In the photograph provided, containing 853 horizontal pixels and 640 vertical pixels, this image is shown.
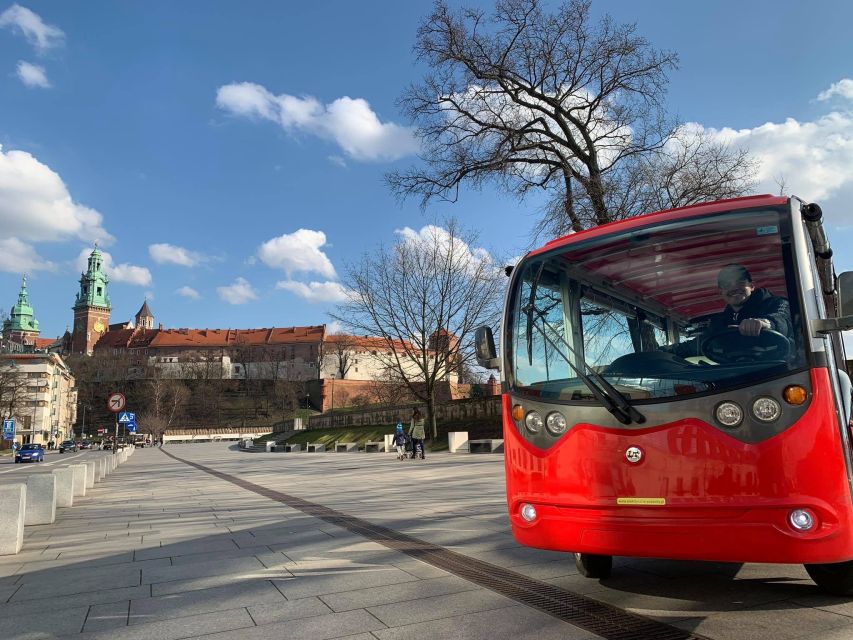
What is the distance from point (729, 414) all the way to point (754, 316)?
730 mm

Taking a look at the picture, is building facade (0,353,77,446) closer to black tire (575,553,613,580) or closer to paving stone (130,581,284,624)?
paving stone (130,581,284,624)

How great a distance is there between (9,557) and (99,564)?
1.30 m

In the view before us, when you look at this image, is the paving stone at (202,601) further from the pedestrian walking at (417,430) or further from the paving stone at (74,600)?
the pedestrian walking at (417,430)

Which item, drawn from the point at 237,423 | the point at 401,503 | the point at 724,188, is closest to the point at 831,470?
the point at 401,503

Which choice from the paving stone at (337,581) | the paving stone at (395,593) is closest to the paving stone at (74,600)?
the paving stone at (337,581)

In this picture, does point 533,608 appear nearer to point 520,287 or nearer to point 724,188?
point 520,287

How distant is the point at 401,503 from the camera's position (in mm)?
10477

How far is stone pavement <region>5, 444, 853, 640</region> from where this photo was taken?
3.97 meters

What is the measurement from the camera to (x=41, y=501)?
31.0 ft

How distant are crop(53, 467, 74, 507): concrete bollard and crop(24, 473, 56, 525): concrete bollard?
2.69 meters

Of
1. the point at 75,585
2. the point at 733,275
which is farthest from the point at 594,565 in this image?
the point at 75,585

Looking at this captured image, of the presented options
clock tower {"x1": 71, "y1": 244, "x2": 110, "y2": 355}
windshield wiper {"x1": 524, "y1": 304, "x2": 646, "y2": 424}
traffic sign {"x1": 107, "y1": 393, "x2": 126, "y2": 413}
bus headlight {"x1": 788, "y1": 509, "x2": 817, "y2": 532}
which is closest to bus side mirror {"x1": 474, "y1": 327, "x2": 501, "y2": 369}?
windshield wiper {"x1": 524, "y1": 304, "x2": 646, "y2": 424}

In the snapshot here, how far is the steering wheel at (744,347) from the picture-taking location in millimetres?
3756

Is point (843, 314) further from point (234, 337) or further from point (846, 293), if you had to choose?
point (234, 337)
